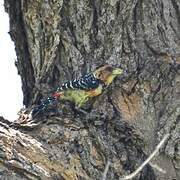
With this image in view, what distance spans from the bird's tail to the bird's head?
26 cm

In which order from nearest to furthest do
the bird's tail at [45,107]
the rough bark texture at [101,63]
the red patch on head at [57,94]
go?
the rough bark texture at [101,63]
the bird's tail at [45,107]
the red patch on head at [57,94]

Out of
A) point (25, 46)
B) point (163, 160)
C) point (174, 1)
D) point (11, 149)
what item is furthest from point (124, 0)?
point (11, 149)

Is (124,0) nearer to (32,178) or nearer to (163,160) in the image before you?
(163,160)

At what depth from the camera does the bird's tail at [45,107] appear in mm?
2725

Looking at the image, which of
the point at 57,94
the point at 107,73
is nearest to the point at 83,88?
the point at 57,94

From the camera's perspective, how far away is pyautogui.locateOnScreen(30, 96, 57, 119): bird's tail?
8.94ft

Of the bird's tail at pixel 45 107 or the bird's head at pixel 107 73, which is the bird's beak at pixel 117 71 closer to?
the bird's head at pixel 107 73

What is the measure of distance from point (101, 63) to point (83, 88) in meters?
0.24

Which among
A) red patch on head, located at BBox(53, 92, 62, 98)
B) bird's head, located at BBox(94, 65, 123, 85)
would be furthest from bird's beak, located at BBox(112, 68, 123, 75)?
red patch on head, located at BBox(53, 92, 62, 98)

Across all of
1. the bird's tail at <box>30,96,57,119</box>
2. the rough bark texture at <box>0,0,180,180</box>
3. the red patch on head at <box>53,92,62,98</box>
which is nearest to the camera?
the rough bark texture at <box>0,0,180,180</box>

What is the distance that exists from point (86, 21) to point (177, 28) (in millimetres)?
457

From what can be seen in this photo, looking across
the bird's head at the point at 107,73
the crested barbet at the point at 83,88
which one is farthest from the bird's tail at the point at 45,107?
the bird's head at the point at 107,73

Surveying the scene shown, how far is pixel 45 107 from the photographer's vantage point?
108 inches

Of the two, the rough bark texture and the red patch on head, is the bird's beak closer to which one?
the rough bark texture
